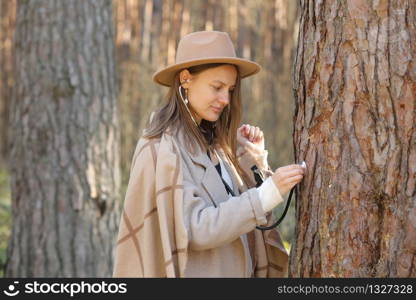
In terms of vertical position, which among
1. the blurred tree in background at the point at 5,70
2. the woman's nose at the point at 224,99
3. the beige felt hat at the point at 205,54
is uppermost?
the beige felt hat at the point at 205,54

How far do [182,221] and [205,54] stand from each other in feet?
2.26

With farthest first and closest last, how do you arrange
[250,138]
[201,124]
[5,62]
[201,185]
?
[5,62], [250,138], [201,124], [201,185]

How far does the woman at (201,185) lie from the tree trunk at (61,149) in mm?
2163

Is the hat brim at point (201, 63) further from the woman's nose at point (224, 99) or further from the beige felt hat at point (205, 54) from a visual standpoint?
the woman's nose at point (224, 99)

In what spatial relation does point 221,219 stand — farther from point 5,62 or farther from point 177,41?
point 5,62

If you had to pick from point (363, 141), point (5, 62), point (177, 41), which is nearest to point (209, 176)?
point (363, 141)

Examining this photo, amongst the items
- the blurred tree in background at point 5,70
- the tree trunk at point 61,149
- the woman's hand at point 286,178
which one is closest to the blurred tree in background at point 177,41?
the blurred tree in background at point 5,70

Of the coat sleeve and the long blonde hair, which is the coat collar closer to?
the long blonde hair

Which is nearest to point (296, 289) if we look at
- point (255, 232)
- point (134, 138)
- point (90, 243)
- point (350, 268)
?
point (350, 268)

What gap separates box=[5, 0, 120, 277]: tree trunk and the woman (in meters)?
2.16

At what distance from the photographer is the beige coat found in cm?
293

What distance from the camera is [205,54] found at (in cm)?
319

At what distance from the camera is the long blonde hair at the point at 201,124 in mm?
3193

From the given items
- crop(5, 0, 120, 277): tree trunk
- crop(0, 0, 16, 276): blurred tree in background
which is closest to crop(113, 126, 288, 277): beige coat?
crop(5, 0, 120, 277): tree trunk
